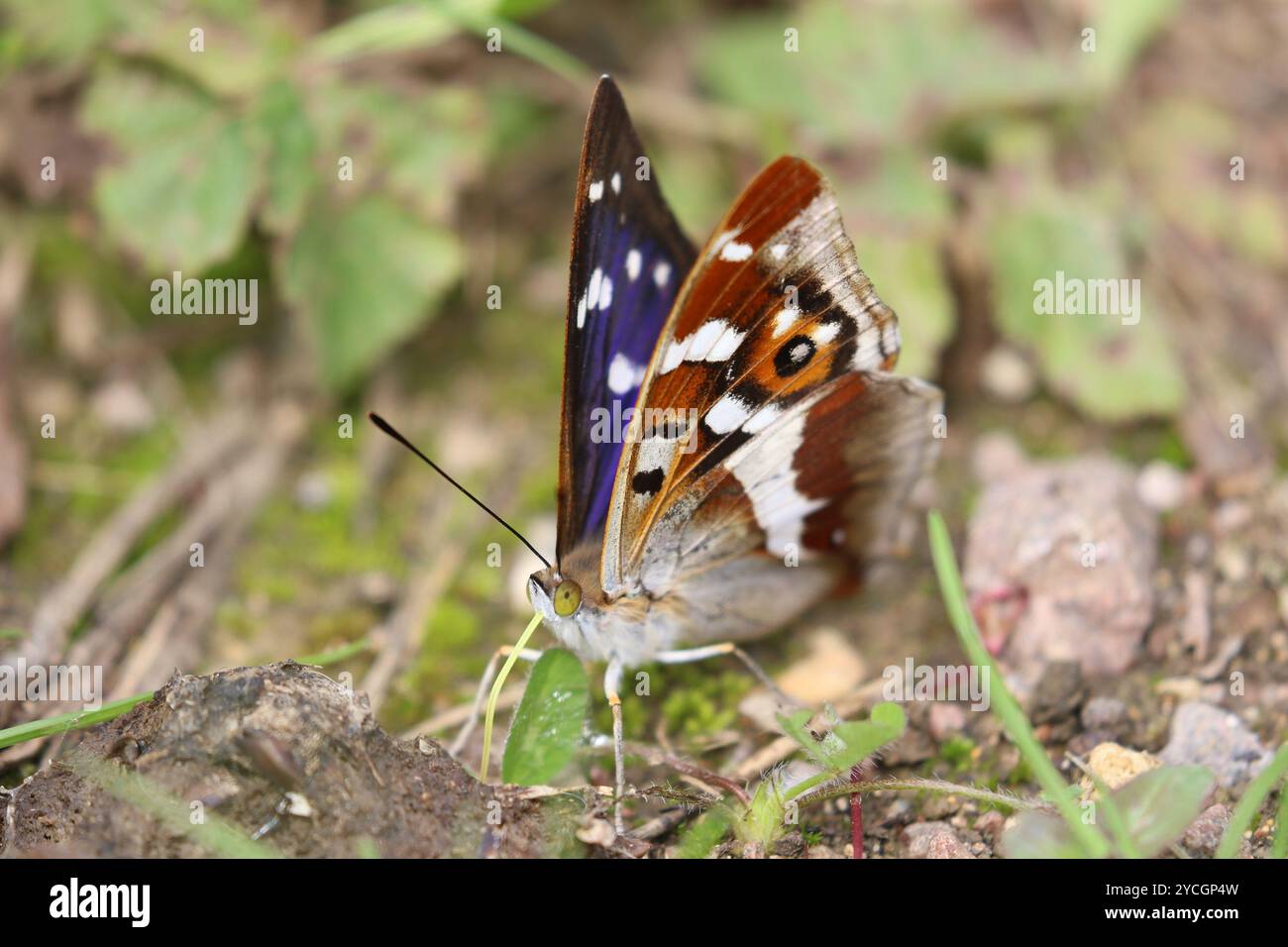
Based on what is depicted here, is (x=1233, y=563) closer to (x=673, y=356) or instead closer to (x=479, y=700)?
(x=673, y=356)

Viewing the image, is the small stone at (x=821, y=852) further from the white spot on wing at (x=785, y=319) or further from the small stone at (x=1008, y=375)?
the small stone at (x=1008, y=375)

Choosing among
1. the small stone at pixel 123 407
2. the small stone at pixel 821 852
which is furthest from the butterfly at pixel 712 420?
the small stone at pixel 123 407

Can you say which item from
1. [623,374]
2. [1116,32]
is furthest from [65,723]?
[1116,32]

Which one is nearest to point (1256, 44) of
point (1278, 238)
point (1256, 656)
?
point (1278, 238)

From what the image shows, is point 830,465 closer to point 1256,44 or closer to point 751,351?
point 751,351

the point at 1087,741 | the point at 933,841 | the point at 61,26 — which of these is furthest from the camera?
the point at 61,26

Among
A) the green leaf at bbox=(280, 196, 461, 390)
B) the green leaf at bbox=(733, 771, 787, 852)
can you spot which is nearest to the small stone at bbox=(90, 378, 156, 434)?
the green leaf at bbox=(280, 196, 461, 390)
